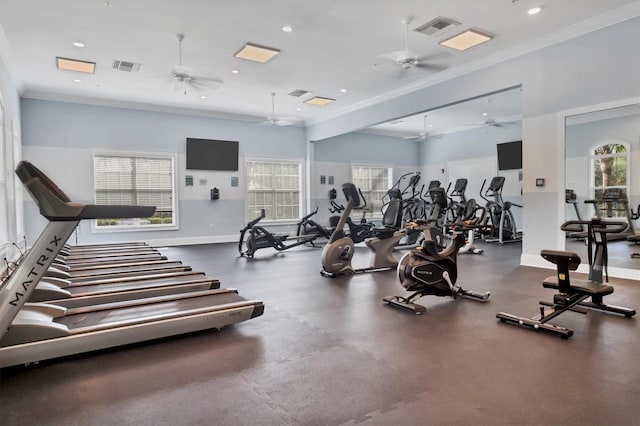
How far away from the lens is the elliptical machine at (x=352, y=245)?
5508 millimetres

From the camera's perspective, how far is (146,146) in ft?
31.0

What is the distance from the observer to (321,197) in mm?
11969

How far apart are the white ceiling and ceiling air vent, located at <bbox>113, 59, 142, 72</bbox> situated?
0.45 ft

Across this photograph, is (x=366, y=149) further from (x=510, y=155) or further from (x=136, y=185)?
(x=136, y=185)

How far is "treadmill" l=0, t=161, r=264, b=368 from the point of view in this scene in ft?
7.02

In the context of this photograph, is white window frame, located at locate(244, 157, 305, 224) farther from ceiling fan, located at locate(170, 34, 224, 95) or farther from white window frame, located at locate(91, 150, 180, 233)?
ceiling fan, located at locate(170, 34, 224, 95)

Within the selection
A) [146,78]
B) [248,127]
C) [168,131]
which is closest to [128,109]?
[168,131]

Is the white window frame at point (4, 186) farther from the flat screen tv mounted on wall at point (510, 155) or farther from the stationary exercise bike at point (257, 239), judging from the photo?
the flat screen tv mounted on wall at point (510, 155)

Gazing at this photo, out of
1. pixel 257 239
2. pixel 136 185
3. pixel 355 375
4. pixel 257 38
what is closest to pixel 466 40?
pixel 257 38

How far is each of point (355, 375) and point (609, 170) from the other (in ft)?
17.4

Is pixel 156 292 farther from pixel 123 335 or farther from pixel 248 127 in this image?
pixel 248 127

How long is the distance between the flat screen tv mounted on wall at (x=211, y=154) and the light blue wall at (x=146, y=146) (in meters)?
0.16

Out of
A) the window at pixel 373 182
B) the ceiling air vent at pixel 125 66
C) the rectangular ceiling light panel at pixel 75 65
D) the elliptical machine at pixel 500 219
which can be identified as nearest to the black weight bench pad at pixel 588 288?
the elliptical machine at pixel 500 219

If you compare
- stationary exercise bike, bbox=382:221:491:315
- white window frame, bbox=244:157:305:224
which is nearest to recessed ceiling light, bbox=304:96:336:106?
white window frame, bbox=244:157:305:224
